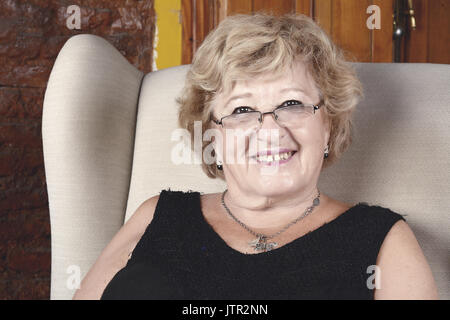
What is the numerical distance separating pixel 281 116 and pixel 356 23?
129cm

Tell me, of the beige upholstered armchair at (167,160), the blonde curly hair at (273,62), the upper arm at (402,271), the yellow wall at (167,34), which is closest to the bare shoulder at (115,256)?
the beige upholstered armchair at (167,160)

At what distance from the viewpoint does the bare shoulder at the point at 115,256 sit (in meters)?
0.97

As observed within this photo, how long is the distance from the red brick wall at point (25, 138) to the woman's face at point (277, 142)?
943 mm

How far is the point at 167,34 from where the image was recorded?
Result: 1.76 meters

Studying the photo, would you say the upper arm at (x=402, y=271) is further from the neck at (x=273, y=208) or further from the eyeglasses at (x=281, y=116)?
the eyeglasses at (x=281, y=116)

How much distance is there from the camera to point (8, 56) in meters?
1.57

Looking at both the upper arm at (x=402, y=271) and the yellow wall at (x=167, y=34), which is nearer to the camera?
the upper arm at (x=402, y=271)

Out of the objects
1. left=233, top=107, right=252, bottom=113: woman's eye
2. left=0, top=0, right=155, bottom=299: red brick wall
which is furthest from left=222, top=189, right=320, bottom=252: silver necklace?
left=0, top=0, right=155, bottom=299: red brick wall

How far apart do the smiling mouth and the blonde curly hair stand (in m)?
0.16

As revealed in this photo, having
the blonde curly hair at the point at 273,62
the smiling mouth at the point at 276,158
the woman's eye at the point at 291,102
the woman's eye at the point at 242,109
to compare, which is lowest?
the smiling mouth at the point at 276,158

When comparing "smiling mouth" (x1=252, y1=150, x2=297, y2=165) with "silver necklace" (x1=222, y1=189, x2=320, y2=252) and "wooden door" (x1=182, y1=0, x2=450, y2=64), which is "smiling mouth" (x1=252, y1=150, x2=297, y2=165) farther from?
"wooden door" (x1=182, y1=0, x2=450, y2=64)

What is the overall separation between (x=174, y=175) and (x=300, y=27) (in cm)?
52

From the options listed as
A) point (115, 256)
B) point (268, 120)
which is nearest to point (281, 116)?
point (268, 120)
